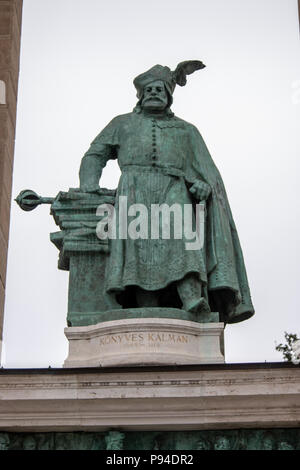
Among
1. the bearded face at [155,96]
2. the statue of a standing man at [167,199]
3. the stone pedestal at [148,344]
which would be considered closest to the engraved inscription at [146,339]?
the stone pedestal at [148,344]

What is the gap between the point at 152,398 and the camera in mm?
11289

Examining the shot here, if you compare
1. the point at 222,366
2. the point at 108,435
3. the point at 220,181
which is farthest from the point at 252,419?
the point at 220,181

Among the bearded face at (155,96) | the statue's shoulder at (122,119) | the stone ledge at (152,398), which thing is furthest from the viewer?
the statue's shoulder at (122,119)

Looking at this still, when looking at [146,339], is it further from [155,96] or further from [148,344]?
[155,96]

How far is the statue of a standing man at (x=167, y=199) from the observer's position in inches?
500

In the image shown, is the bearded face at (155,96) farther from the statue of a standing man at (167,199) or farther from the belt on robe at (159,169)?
the belt on robe at (159,169)

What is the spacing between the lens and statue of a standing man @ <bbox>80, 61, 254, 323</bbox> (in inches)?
500

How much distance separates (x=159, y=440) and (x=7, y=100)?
627 centimetres

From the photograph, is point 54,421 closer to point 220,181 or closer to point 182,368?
point 182,368

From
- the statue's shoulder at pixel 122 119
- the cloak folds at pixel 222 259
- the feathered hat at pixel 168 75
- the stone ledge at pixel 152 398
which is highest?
the feathered hat at pixel 168 75

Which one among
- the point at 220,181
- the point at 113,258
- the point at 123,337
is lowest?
the point at 123,337

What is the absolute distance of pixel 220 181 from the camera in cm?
1359

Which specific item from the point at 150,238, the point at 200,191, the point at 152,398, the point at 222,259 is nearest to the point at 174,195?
the point at 200,191

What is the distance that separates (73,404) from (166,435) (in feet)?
3.18
